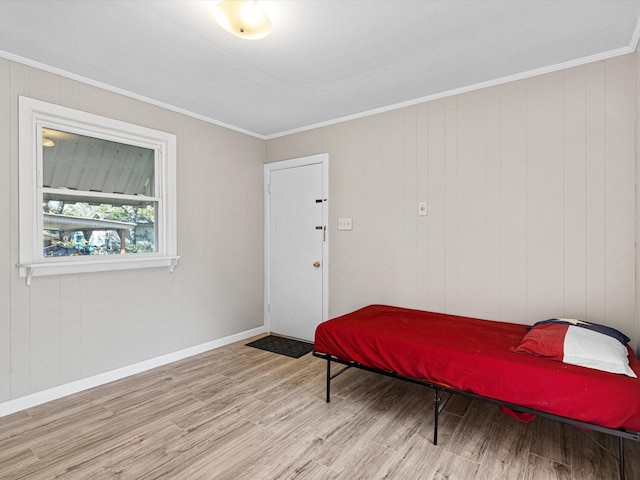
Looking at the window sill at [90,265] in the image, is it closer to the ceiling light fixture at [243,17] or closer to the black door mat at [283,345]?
the black door mat at [283,345]

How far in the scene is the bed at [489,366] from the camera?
170cm

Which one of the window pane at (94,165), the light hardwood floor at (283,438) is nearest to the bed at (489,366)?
the light hardwood floor at (283,438)

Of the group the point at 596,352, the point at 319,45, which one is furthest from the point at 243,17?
the point at 596,352

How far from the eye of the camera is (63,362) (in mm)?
2734

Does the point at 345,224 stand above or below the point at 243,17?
below

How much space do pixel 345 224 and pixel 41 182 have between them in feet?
8.68

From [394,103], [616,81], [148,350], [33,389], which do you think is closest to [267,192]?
[394,103]

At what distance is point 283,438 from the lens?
2.18 meters

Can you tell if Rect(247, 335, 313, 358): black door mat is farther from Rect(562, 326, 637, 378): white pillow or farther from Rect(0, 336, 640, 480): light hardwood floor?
Rect(562, 326, 637, 378): white pillow

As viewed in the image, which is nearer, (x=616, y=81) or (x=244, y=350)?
(x=616, y=81)

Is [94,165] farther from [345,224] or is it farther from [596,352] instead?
[596,352]

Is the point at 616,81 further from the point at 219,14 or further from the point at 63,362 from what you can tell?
the point at 63,362

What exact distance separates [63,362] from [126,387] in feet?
1.68

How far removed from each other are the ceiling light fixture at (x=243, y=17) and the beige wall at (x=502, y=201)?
1.84 meters
